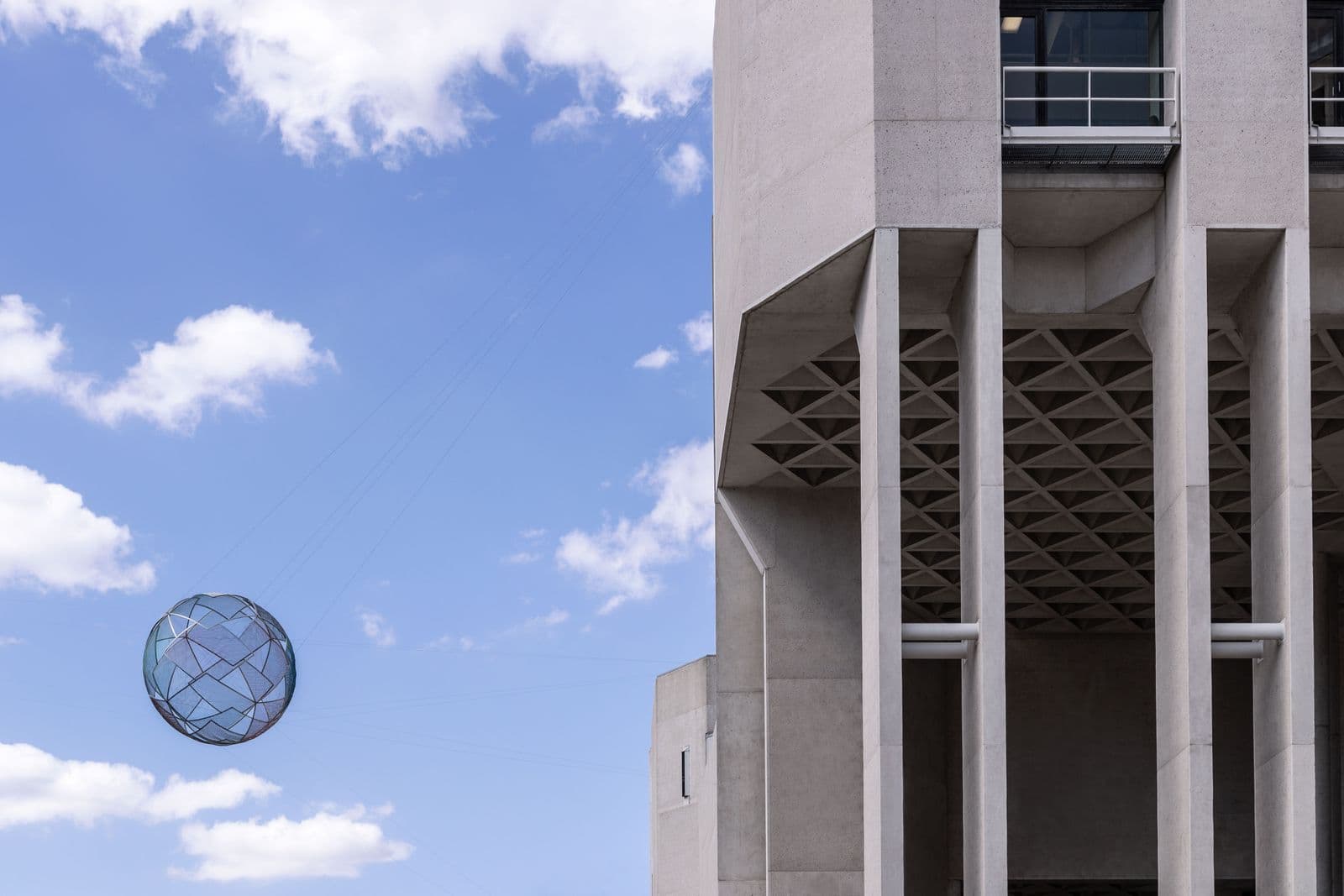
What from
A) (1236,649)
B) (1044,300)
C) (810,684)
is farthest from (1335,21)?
(810,684)

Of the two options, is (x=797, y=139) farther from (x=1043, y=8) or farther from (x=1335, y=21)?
(x=1335, y=21)

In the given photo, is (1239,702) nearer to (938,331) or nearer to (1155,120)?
(938,331)

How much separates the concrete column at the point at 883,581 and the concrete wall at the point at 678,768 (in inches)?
987

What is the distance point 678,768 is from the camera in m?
50.7

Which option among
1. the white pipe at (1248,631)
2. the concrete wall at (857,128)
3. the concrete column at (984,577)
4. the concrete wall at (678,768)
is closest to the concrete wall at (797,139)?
the concrete wall at (857,128)

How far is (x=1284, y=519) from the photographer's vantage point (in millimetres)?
20328

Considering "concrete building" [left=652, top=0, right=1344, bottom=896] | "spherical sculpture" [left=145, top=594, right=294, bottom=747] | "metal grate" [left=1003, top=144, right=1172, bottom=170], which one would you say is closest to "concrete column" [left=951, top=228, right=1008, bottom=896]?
"concrete building" [left=652, top=0, right=1344, bottom=896]

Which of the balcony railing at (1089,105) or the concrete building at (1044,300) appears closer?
the concrete building at (1044,300)

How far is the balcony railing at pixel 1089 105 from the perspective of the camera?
2150cm

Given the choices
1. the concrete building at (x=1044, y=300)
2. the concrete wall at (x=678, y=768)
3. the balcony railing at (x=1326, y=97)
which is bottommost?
the concrete wall at (x=678, y=768)

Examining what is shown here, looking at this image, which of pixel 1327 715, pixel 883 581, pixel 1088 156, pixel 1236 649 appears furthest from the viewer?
pixel 1327 715

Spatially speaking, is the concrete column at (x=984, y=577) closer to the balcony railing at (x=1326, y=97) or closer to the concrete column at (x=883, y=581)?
the concrete column at (x=883, y=581)

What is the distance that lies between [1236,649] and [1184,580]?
3.06 feet

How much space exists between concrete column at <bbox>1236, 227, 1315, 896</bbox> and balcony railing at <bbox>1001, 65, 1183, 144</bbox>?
2.14m
